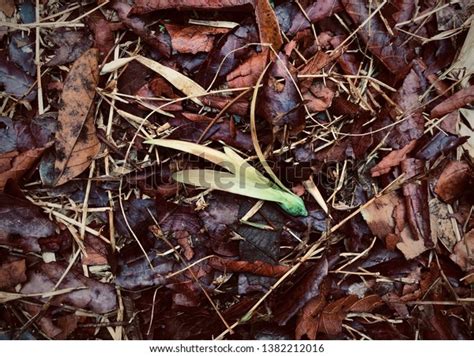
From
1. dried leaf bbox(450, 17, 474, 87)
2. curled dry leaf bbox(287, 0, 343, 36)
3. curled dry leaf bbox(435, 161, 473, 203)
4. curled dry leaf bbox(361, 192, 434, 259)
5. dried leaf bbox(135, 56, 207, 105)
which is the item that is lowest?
curled dry leaf bbox(361, 192, 434, 259)

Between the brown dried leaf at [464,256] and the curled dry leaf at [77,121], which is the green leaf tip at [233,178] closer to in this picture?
the curled dry leaf at [77,121]

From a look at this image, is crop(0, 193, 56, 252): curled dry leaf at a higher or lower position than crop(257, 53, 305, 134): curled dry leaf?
lower

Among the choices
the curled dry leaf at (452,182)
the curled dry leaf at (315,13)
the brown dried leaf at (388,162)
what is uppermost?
the curled dry leaf at (315,13)

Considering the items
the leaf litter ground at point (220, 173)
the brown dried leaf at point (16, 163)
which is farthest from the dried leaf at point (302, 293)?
the brown dried leaf at point (16, 163)

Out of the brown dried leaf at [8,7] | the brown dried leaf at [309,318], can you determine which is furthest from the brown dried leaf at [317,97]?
the brown dried leaf at [8,7]

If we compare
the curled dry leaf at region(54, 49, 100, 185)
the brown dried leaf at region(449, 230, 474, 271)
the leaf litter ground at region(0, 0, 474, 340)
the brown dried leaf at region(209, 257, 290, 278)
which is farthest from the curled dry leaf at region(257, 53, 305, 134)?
the brown dried leaf at region(449, 230, 474, 271)

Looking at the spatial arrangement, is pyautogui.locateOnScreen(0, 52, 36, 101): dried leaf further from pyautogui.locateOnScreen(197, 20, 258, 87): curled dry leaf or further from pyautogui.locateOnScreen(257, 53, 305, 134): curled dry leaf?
pyautogui.locateOnScreen(257, 53, 305, 134): curled dry leaf

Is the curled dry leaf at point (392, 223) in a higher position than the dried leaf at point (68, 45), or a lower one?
lower
